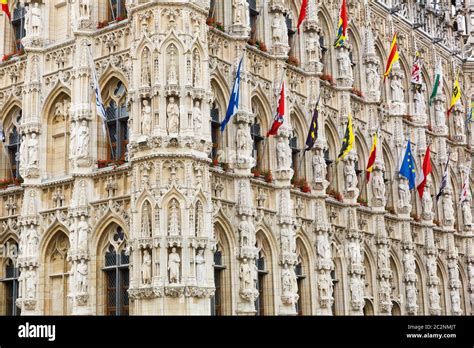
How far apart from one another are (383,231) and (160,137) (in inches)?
512

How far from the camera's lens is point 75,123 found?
2488 centimetres

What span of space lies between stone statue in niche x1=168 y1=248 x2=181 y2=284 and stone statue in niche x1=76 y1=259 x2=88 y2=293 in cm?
323

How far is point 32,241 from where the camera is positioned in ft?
82.6

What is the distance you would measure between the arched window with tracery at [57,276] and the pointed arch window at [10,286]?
4.52ft

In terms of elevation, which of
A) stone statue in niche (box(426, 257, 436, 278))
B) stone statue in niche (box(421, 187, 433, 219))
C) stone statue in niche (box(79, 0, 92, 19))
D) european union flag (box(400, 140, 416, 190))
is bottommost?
stone statue in niche (box(426, 257, 436, 278))

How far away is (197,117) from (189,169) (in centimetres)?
147

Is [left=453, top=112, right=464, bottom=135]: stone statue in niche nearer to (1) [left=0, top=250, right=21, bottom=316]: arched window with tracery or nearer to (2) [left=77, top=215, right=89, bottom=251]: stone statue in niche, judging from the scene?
(2) [left=77, top=215, right=89, bottom=251]: stone statue in niche

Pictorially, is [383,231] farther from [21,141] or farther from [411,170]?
[21,141]

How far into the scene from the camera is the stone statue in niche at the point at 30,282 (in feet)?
81.5

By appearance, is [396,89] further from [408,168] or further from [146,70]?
[146,70]

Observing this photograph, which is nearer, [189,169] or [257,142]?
[189,169]

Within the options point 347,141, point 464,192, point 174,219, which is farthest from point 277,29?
point 464,192

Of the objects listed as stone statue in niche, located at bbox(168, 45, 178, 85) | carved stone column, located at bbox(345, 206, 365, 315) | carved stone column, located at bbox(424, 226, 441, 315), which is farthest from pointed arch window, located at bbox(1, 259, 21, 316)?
carved stone column, located at bbox(424, 226, 441, 315)

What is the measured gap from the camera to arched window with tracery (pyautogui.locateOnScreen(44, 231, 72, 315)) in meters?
24.8
